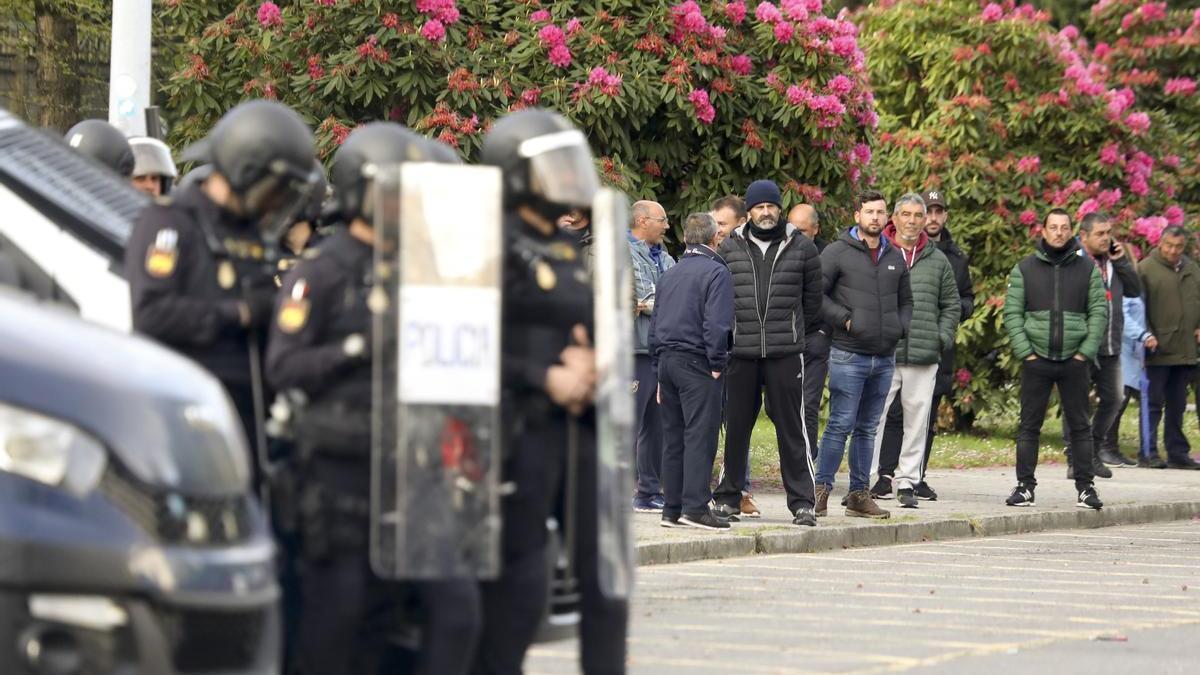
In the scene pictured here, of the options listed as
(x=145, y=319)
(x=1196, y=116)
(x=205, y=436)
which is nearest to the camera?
(x=205, y=436)

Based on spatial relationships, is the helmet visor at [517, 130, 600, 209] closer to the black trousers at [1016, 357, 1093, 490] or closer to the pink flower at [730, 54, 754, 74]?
the black trousers at [1016, 357, 1093, 490]

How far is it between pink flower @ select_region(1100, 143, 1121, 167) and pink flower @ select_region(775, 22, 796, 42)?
7089 millimetres

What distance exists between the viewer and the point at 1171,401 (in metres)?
21.3

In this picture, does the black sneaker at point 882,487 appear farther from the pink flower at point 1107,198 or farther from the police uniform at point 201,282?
the police uniform at point 201,282

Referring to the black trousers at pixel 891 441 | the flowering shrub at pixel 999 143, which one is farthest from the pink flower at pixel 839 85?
the flowering shrub at pixel 999 143

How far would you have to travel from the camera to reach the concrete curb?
41.7ft

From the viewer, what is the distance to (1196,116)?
27984 mm

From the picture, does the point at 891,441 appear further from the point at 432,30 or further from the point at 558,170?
the point at 558,170

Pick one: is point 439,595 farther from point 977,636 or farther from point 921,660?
point 977,636

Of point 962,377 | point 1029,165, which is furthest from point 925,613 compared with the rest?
point 1029,165

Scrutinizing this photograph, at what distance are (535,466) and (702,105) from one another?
10.9 m

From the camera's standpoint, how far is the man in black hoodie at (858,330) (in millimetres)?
14727

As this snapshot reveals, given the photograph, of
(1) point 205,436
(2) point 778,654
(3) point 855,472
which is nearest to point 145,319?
(1) point 205,436

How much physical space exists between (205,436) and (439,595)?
999 millimetres
